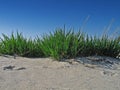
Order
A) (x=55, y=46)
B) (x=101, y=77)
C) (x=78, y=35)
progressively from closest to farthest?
(x=101, y=77) → (x=55, y=46) → (x=78, y=35)

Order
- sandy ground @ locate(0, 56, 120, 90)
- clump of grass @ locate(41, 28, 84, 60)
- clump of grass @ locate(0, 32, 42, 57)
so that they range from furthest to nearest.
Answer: clump of grass @ locate(0, 32, 42, 57) → clump of grass @ locate(41, 28, 84, 60) → sandy ground @ locate(0, 56, 120, 90)

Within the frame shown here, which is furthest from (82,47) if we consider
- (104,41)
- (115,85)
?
(115,85)

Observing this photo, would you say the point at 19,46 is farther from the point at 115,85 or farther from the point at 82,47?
the point at 115,85

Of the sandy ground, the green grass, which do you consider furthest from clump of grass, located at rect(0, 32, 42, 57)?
the sandy ground

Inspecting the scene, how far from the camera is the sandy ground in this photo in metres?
2.96

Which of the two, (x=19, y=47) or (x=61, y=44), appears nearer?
(x=61, y=44)

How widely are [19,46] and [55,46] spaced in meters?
1.05

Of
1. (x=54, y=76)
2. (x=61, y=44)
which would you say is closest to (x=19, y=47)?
(x=61, y=44)

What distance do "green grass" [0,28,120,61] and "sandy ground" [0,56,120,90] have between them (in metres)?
0.33

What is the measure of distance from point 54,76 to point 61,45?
109cm

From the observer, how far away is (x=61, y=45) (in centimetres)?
439

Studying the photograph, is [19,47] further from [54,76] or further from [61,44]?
[54,76]

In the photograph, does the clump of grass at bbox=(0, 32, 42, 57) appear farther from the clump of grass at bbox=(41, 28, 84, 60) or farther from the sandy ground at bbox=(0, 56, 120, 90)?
the sandy ground at bbox=(0, 56, 120, 90)

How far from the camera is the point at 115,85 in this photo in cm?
310
